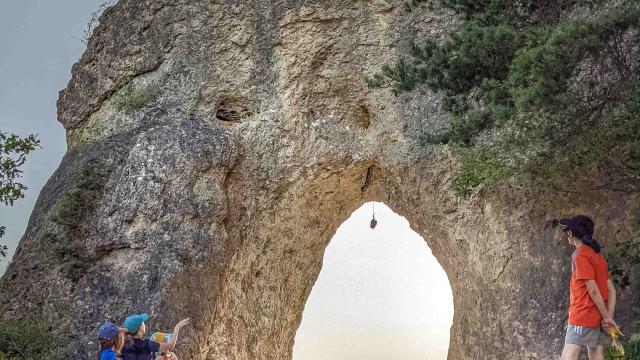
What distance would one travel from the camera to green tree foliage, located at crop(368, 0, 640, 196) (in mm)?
7730

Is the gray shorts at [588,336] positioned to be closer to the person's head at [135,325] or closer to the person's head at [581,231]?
the person's head at [581,231]

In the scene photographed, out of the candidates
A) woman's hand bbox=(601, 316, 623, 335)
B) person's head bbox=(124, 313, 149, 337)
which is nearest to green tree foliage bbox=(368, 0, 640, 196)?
woman's hand bbox=(601, 316, 623, 335)

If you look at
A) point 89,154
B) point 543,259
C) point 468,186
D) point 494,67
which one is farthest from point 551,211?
point 89,154

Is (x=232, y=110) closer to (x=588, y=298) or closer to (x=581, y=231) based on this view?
(x=581, y=231)

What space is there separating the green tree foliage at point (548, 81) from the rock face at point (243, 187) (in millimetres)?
1405

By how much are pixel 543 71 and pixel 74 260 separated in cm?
766

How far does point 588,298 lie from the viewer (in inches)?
278

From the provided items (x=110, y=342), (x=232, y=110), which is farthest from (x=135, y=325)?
(x=232, y=110)

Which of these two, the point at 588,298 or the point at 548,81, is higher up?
the point at 548,81

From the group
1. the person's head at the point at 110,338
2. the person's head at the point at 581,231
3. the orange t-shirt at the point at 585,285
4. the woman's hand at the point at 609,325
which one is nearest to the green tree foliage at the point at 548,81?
the person's head at the point at 581,231

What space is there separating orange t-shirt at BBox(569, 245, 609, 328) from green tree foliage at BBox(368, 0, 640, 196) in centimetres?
159

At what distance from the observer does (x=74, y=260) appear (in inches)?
467

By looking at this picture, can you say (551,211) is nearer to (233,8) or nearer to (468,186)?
(468,186)

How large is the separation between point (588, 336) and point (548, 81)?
249cm
